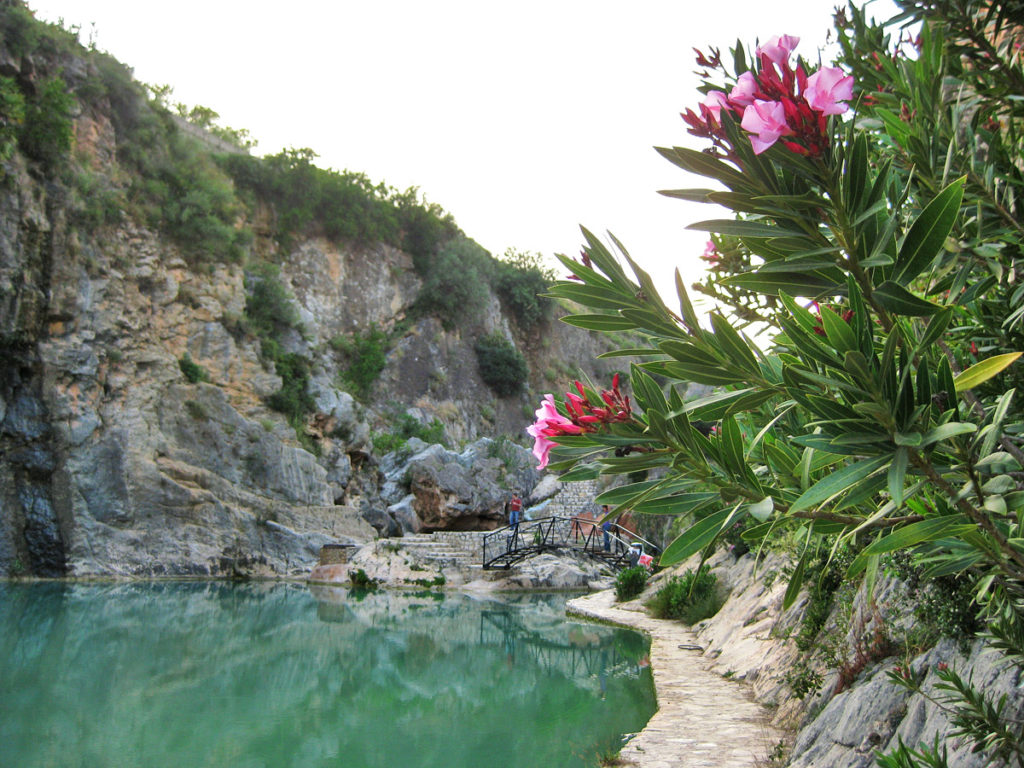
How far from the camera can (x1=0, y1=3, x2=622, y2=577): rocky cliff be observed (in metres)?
14.2

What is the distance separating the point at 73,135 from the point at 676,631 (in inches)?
666

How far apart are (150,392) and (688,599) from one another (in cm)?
1299

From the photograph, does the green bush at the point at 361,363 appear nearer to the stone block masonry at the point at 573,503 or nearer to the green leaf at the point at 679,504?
the stone block masonry at the point at 573,503

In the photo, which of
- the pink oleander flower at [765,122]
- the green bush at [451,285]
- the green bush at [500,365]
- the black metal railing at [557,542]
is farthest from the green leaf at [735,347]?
the green bush at [500,365]

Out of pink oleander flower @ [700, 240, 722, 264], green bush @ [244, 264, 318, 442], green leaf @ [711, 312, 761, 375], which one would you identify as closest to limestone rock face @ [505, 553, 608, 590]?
green bush @ [244, 264, 318, 442]

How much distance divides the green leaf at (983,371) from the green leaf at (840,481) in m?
0.23

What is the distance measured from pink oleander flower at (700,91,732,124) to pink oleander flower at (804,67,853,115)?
0.61ft

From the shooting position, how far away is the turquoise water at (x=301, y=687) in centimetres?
453

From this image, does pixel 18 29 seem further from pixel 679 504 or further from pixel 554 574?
pixel 679 504

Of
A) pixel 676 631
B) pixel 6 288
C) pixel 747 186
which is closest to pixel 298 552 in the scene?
pixel 6 288

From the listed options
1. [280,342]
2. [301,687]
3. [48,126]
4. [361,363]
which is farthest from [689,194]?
[361,363]

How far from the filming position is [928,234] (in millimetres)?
1310

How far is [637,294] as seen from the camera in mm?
1713

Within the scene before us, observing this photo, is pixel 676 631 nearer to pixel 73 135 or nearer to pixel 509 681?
pixel 509 681
